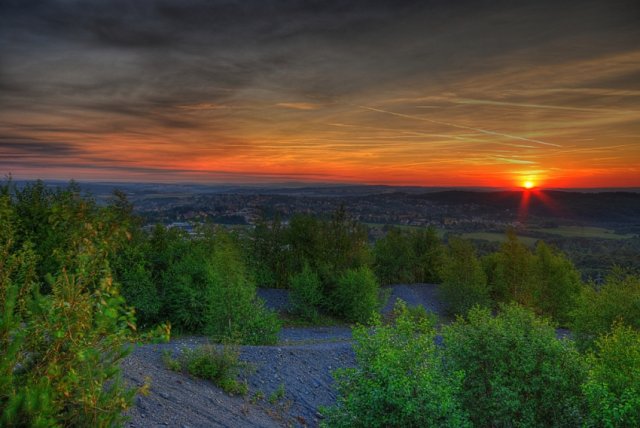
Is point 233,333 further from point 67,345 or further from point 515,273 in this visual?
point 515,273

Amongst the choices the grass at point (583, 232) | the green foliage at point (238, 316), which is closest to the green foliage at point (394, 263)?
the green foliage at point (238, 316)

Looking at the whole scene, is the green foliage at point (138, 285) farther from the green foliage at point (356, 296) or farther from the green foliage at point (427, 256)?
the green foliage at point (427, 256)

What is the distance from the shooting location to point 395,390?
330 inches

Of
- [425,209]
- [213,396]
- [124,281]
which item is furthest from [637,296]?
[425,209]

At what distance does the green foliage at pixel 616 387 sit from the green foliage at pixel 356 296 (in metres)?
19.1

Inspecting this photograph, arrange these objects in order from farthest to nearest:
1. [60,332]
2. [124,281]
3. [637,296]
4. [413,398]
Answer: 1. [124,281]
2. [637,296]
3. [413,398]
4. [60,332]

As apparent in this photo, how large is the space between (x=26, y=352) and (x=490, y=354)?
36.8 ft

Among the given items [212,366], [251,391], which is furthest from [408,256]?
[212,366]

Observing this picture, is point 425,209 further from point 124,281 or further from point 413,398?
point 413,398

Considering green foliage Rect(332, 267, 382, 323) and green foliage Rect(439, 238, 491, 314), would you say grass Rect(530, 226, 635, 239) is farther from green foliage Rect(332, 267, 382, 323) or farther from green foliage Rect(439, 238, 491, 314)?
green foliage Rect(332, 267, 382, 323)

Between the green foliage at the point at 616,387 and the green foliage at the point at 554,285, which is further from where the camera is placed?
the green foliage at the point at 554,285

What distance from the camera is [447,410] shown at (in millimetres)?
8492

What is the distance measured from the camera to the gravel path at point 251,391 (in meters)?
9.65

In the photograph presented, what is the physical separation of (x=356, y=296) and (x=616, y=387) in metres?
21.4
